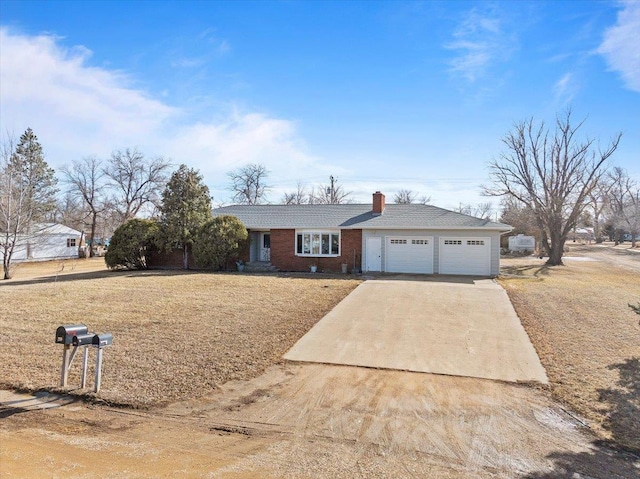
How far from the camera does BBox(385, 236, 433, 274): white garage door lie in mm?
20781

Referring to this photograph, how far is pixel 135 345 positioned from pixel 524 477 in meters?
6.61

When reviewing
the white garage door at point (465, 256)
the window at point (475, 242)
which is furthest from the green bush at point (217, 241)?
the window at point (475, 242)

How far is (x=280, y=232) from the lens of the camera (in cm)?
2286

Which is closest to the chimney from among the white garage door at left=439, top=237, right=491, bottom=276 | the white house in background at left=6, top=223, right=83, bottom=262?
the white garage door at left=439, top=237, right=491, bottom=276

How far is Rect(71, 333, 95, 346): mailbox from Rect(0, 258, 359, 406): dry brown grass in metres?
0.69

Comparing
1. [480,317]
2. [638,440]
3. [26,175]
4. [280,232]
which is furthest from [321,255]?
[638,440]

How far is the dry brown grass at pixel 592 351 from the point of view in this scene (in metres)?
4.94

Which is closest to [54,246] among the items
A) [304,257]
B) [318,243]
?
[304,257]

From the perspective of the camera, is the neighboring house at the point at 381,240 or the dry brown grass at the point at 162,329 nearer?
the dry brown grass at the point at 162,329

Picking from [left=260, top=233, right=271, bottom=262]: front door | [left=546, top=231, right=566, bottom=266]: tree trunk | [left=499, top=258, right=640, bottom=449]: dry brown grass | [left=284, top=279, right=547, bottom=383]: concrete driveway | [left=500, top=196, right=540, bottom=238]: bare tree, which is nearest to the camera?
[left=499, top=258, right=640, bottom=449]: dry brown grass

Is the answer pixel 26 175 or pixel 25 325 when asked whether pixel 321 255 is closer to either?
pixel 25 325

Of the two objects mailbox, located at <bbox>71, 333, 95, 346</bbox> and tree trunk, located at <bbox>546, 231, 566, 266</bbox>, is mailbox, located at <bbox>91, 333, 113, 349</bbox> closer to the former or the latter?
mailbox, located at <bbox>71, 333, 95, 346</bbox>

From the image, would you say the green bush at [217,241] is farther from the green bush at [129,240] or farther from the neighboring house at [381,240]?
the green bush at [129,240]

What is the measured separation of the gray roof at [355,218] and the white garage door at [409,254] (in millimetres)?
841
